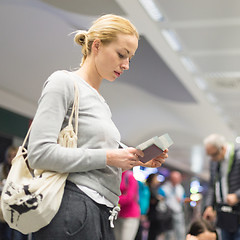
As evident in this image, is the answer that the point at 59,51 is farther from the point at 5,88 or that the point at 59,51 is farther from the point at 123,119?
the point at 123,119

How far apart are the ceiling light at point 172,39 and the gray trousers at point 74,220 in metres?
7.15

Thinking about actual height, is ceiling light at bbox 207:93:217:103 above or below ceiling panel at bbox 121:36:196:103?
above

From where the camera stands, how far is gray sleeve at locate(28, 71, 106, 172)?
183 centimetres

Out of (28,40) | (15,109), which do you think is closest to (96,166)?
(28,40)

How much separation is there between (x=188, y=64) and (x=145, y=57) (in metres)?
1.94

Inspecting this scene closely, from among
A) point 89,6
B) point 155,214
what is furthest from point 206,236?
point 155,214

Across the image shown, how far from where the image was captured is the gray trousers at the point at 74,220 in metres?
1.83

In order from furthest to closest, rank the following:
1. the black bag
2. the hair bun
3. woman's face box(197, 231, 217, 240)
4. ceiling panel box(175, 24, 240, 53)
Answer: ceiling panel box(175, 24, 240, 53), the black bag, woman's face box(197, 231, 217, 240), the hair bun

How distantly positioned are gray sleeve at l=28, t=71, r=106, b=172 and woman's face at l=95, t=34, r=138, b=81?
0.89ft

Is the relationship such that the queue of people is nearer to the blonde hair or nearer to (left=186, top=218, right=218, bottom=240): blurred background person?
the blonde hair

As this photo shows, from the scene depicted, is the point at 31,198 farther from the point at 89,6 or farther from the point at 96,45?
the point at 89,6

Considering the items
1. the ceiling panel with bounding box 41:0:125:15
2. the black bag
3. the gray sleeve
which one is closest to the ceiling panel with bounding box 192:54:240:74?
the ceiling panel with bounding box 41:0:125:15

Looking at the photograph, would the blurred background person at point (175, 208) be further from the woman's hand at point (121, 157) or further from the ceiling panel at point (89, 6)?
the woman's hand at point (121, 157)

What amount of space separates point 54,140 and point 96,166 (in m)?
0.19
